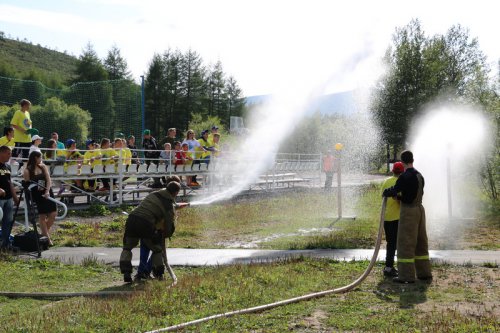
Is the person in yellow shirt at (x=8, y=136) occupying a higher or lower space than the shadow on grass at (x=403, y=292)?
higher

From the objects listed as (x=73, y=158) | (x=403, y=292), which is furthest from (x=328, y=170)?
(x=403, y=292)

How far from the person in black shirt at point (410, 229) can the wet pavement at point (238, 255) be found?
4.21 ft

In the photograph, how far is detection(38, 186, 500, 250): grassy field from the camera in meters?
12.9

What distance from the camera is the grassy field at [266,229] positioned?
12.9m

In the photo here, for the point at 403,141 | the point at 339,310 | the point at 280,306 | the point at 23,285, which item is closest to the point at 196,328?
the point at 280,306

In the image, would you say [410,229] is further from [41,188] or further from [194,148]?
[194,148]

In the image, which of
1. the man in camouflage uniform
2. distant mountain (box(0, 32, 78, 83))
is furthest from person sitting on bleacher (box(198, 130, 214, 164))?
distant mountain (box(0, 32, 78, 83))

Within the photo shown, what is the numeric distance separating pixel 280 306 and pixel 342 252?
4.31 m

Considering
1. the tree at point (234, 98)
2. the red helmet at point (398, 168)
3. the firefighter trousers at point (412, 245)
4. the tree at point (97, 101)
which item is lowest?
the firefighter trousers at point (412, 245)

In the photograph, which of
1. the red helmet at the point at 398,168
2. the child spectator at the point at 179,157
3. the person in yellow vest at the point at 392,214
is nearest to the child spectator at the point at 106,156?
the child spectator at the point at 179,157

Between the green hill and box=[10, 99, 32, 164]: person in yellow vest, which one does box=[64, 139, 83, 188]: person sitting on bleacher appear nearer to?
box=[10, 99, 32, 164]: person in yellow vest

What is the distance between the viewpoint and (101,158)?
18.2 m

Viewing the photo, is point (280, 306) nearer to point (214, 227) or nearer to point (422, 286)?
point (422, 286)

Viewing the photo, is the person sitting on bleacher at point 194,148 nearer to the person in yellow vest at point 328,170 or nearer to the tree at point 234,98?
the person in yellow vest at point 328,170
